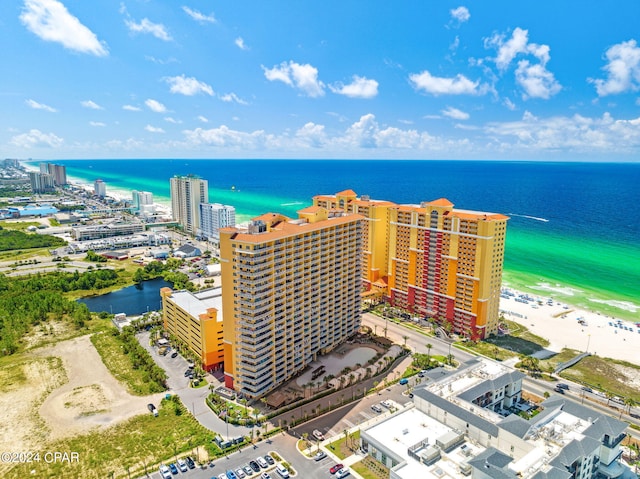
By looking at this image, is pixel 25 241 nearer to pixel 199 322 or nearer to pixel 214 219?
pixel 214 219

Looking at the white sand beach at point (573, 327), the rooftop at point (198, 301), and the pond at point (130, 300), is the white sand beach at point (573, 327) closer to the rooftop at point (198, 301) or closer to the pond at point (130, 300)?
the rooftop at point (198, 301)

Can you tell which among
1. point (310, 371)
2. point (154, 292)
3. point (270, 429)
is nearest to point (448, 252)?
point (310, 371)

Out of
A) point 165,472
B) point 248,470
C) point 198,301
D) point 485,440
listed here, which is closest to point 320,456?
point 248,470

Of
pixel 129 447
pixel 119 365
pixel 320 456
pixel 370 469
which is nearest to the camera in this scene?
pixel 370 469

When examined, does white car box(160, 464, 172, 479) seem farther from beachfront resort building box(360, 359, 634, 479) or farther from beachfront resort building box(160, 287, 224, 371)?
beachfront resort building box(360, 359, 634, 479)

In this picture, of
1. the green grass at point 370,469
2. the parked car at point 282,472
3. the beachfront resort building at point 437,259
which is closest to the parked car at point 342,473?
the green grass at point 370,469

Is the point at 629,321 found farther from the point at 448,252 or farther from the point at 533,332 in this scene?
the point at 448,252

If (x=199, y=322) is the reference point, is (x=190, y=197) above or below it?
above
